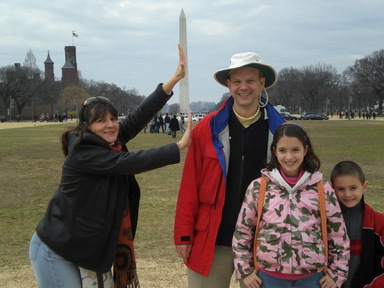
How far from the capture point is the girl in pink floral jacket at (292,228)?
2.65 metres

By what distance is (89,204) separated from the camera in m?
2.72

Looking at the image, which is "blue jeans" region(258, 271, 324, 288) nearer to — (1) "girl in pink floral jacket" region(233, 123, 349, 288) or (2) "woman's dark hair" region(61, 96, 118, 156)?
(1) "girl in pink floral jacket" region(233, 123, 349, 288)

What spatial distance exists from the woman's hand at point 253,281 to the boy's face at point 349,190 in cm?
81

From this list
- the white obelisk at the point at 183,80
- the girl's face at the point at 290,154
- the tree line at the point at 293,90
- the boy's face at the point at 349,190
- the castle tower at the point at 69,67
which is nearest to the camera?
the girl's face at the point at 290,154

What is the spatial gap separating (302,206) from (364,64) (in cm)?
8644

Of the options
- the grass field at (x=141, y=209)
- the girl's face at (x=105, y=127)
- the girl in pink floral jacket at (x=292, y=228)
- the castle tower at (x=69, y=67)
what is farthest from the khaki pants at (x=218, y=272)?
the castle tower at (x=69, y=67)

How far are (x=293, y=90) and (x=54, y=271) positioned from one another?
103 meters

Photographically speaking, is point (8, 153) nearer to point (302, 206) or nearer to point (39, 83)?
point (302, 206)

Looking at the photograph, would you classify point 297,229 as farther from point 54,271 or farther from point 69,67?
point 69,67

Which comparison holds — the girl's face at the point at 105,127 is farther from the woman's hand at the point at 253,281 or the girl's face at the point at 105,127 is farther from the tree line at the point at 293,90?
the tree line at the point at 293,90

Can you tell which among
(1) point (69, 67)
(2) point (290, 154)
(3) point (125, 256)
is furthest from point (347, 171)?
(1) point (69, 67)

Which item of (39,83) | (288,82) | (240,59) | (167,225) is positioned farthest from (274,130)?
(288,82)

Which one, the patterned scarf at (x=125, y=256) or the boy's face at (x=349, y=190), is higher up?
the boy's face at (x=349, y=190)

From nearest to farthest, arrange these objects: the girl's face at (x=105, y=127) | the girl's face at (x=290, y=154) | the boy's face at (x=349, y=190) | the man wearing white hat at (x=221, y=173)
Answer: the girl's face at (x=290, y=154), the girl's face at (x=105, y=127), the boy's face at (x=349, y=190), the man wearing white hat at (x=221, y=173)
